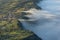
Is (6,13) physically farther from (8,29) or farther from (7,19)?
(8,29)

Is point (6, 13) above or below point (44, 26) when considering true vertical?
above

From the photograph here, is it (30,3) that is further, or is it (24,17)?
(30,3)

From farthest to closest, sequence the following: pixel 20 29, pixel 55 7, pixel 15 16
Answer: pixel 55 7 < pixel 15 16 < pixel 20 29

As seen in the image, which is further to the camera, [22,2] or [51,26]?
[22,2]

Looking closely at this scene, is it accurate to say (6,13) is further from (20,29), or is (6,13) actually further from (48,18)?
(48,18)

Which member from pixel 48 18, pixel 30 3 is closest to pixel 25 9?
pixel 30 3

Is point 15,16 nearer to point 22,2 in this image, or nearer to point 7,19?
point 7,19

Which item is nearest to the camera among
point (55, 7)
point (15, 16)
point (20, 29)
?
point (20, 29)

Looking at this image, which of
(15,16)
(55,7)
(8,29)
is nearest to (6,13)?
(15,16)

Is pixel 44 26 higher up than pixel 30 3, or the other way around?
pixel 30 3
